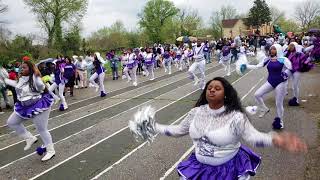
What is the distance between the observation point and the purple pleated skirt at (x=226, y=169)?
12.4ft

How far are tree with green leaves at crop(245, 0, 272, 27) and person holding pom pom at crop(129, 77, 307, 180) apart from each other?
270 ft

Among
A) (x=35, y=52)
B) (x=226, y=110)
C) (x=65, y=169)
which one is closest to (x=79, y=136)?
(x=65, y=169)

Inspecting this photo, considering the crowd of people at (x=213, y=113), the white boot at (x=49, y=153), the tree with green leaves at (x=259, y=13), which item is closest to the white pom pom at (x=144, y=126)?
the crowd of people at (x=213, y=113)

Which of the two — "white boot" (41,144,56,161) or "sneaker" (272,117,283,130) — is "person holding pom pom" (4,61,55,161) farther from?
"sneaker" (272,117,283,130)

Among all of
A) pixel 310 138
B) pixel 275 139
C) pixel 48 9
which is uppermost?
pixel 48 9

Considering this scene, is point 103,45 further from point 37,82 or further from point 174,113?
point 37,82

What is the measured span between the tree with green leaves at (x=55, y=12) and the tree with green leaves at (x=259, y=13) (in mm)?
43625

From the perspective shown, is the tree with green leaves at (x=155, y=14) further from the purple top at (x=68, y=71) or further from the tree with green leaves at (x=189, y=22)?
the purple top at (x=68, y=71)

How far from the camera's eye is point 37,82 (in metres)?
7.65

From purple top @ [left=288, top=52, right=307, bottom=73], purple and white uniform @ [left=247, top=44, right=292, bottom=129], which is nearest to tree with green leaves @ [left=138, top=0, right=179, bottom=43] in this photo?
purple top @ [left=288, top=52, right=307, bottom=73]

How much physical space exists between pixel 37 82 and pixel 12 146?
2.58 metres

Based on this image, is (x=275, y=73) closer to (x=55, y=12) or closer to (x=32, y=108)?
(x=32, y=108)

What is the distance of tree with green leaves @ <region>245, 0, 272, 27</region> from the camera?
8244cm

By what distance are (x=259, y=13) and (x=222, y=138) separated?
83.0 meters
